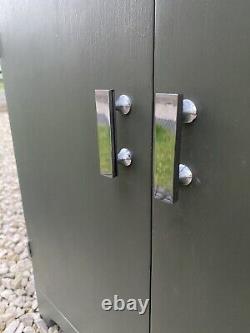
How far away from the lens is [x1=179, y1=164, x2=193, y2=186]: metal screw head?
527mm

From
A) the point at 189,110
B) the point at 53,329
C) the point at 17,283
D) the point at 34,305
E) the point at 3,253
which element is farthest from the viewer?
the point at 3,253

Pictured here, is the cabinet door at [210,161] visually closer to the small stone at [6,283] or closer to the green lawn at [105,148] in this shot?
the green lawn at [105,148]

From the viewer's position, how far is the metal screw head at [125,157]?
62cm

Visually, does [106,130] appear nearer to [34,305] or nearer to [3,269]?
[34,305]

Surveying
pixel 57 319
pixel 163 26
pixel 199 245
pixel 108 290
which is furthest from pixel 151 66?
pixel 57 319

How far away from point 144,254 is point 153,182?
18 cm

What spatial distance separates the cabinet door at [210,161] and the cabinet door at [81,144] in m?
0.05

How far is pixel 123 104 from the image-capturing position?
588 millimetres

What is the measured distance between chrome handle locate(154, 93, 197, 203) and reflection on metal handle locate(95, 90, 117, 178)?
0.36 ft

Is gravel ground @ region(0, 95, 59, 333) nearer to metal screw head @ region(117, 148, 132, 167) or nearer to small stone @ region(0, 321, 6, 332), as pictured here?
small stone @ region(0, 321, 6, 332)

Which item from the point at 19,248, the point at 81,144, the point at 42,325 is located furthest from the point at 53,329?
the point at 81,144

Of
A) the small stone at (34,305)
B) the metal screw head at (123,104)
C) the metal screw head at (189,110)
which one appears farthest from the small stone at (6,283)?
the metal screw head at (189,110)

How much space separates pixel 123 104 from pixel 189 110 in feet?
0.46

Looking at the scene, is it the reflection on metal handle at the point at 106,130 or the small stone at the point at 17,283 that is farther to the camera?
the small stone at the point at 17,283
